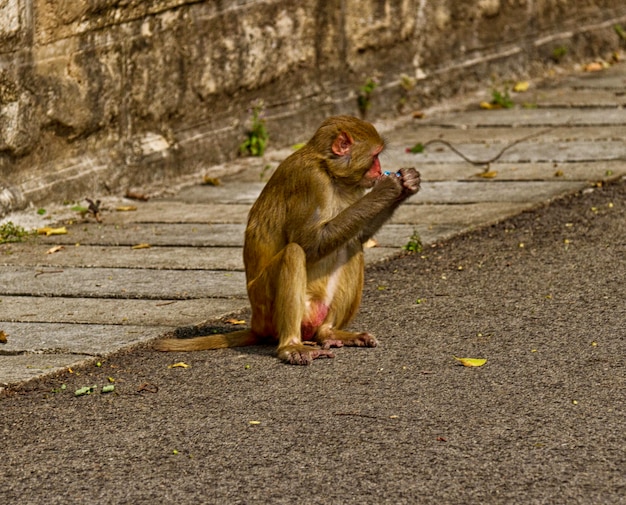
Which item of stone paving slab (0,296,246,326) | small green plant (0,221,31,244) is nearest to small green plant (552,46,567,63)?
small green plant (0,221,31,244)

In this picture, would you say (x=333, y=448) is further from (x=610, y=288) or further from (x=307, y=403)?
(x=610, y=288)

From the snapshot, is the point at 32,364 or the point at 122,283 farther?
the point at 122,283

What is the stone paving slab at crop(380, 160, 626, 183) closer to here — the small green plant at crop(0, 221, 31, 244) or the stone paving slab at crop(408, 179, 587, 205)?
the stone paving slab at crop(408, 179, 587, 205)

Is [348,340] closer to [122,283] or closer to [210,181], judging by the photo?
[122,283]

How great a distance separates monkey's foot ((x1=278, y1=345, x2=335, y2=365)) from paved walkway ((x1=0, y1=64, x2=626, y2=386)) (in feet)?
2.12

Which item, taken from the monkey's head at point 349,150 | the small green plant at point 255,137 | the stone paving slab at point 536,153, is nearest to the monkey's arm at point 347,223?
the monkey's head at point 349,150

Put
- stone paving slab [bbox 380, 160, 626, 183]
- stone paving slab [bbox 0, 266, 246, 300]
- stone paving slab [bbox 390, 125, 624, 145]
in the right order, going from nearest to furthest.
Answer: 1. stone paving slab [bbox 0, 266, 246, 300]
2. stone paving slab [bbox 380, 160, 626, 183]
3. stone paving slab [bbox 390, 125, 624, 145]

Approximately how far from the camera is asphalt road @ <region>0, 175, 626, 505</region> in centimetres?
386

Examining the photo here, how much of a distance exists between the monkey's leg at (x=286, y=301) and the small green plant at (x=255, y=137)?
4.02m

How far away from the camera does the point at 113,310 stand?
19.4 ft

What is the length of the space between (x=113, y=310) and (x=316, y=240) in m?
1.18

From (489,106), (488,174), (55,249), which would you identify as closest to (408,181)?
(55,249)

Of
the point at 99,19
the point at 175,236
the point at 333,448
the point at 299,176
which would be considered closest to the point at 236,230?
the point at 175,236

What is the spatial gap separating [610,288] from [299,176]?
1.56m
